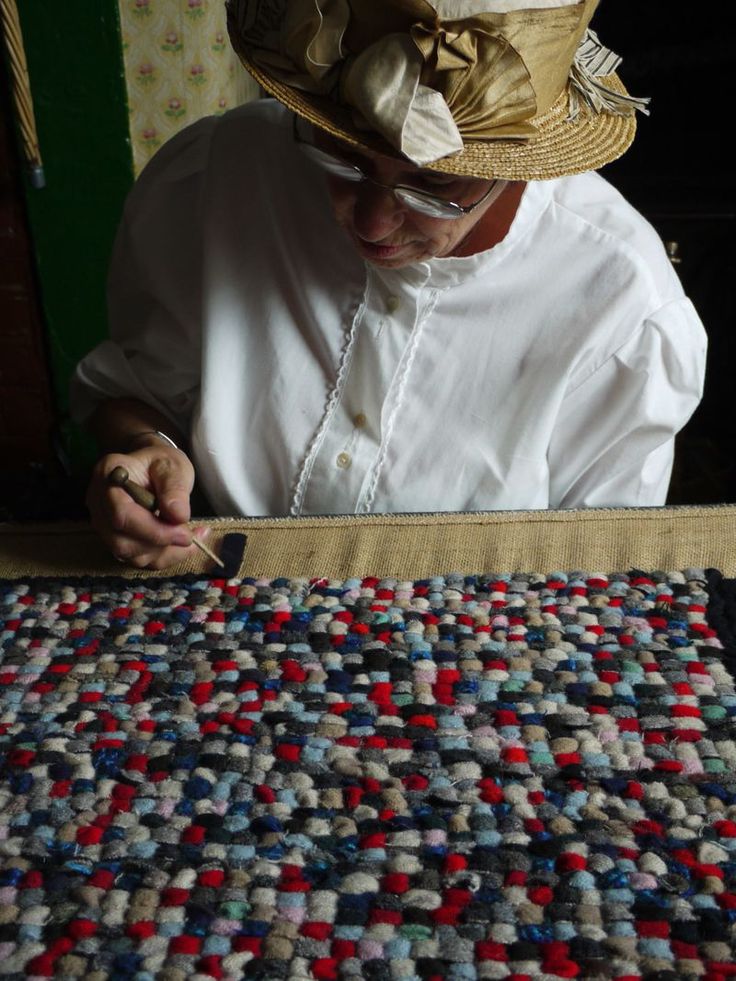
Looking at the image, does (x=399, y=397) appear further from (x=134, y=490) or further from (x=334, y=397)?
(x=134, y=490)

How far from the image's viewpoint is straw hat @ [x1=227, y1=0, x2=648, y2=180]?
744 mm

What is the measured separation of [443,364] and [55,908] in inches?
27.5

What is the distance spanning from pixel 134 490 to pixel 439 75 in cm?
43

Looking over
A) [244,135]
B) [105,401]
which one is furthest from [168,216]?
[105,401]

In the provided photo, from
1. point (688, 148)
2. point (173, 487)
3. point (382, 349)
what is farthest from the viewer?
A: point (688, 148)

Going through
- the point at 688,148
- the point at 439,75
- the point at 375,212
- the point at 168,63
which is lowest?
the point at 688,148

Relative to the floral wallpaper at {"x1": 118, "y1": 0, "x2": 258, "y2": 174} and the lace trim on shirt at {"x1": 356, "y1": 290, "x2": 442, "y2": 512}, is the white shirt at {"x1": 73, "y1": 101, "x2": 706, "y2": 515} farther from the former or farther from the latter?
the floral wallpaper at {"x1": 118, "y1": 0, "x2": 258, "y2": 174}

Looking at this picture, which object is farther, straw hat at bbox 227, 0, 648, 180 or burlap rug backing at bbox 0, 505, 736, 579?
burlap rug backing at bbox 0, 505, 736, 579

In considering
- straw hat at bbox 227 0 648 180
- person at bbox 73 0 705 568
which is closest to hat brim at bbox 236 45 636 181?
straw hat at bbox 227 0 648 180

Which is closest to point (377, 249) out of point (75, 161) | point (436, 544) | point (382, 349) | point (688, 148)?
point (382, 349)

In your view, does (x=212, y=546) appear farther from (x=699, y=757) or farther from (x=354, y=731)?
(x=699, y=757)

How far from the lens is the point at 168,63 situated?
1833 mm

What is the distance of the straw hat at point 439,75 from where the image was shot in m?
0.74

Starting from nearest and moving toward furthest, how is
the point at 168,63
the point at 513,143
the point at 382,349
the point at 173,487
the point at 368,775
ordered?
the point at 368,775 → the point at 513,143 → the point at 173,487 → the point at 382,349 → the point at 168,63
